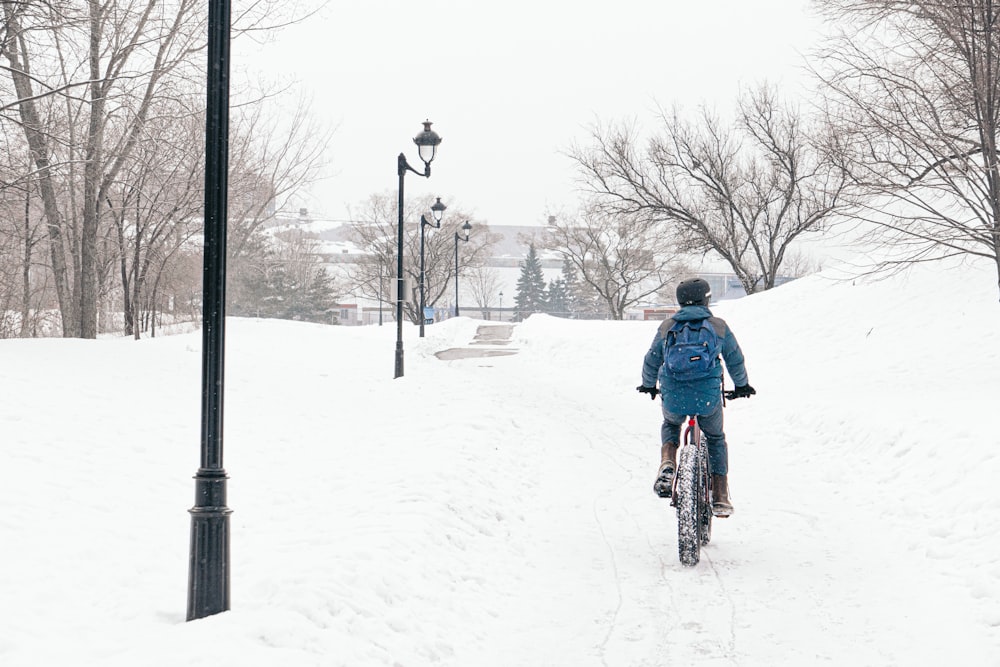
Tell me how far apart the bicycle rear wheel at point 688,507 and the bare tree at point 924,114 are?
648 cm

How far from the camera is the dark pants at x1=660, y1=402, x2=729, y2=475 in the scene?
5.88 m

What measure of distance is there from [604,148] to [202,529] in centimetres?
2933

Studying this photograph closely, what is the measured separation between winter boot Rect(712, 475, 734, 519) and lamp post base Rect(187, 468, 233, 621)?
3.40m

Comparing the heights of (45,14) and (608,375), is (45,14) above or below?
above

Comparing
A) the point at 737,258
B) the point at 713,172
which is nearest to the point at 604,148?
the point at 713,172

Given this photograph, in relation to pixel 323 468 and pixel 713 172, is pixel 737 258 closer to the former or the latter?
pixel 713 172

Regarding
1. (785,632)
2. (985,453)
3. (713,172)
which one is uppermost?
(713,172)

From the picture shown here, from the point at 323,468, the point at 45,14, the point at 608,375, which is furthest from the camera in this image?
the point at 608,375

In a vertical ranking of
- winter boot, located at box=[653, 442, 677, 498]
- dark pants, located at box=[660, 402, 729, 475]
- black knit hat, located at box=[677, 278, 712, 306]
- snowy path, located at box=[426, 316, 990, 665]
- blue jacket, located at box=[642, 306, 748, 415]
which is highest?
black knit hat, located at box=[677, 278, 712, 306]

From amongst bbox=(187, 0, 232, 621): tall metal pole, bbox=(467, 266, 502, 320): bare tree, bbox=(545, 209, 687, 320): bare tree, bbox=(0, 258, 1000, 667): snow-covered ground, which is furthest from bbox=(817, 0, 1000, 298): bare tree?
bbox=(467, 266, 502, 320): bare tree

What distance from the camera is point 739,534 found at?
653 cm

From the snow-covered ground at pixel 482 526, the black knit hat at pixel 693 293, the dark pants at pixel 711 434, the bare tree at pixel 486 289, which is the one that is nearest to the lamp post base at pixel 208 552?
the snow-covered ground at pixel 482 526

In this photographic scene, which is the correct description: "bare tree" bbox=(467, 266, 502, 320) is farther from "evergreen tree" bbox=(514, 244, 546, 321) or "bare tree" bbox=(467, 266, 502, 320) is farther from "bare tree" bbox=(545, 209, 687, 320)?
"bare tree" bbox=(545, 209, 687, 320)

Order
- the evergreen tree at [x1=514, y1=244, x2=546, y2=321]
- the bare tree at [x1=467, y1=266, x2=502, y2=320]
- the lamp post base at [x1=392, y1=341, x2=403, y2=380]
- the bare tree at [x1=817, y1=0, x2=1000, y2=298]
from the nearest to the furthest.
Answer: the bare tree at [x1=817, y1=0, x2=1000, y2=298]
the lamp post base at [x1=392, y1=341, x2=403, y2=380]
the evergreen tree at [x1=514, y1=244, x2=546, y2=321]
the bare tree at [x1=467, y1=266, x2=502, y2=320]
